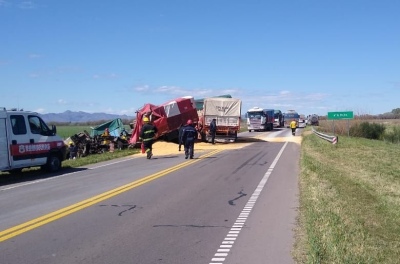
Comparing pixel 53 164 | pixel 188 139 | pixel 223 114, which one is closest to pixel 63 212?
pixel 53 164

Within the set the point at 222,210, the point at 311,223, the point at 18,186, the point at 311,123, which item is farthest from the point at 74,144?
the point at 311,123

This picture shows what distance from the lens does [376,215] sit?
31.4 ft

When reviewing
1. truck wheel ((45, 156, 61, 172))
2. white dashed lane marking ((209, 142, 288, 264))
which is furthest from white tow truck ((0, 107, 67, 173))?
white dashed lane marking ((209, 142, 288, 264))

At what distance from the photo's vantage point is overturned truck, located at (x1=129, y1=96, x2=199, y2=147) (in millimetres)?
32094

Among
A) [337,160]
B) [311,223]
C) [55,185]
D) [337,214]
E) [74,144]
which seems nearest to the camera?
[311,223]

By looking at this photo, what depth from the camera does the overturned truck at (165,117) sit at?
32094 mm

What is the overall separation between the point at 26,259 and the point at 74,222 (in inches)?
88.6

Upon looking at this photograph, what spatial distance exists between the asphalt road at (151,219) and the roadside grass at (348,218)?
0.33 m

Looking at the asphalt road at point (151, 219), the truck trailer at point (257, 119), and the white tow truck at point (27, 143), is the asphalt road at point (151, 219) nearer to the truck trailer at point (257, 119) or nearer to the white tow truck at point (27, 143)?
the white tow truck at point (27, 143)

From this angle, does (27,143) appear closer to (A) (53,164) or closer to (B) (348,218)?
(A) (53,164)

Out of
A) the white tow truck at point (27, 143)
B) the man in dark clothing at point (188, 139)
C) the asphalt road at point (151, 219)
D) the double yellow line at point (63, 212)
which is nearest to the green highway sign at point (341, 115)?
the man in dark clothing at point (188, 139)

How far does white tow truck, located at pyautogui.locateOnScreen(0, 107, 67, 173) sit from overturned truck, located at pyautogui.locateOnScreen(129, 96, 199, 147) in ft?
43.7

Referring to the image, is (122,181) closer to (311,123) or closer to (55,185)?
(55,185)

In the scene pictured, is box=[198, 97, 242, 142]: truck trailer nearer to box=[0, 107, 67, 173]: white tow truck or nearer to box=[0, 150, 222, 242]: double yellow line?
box=[0, 107, 67, 173]: white tow truck
